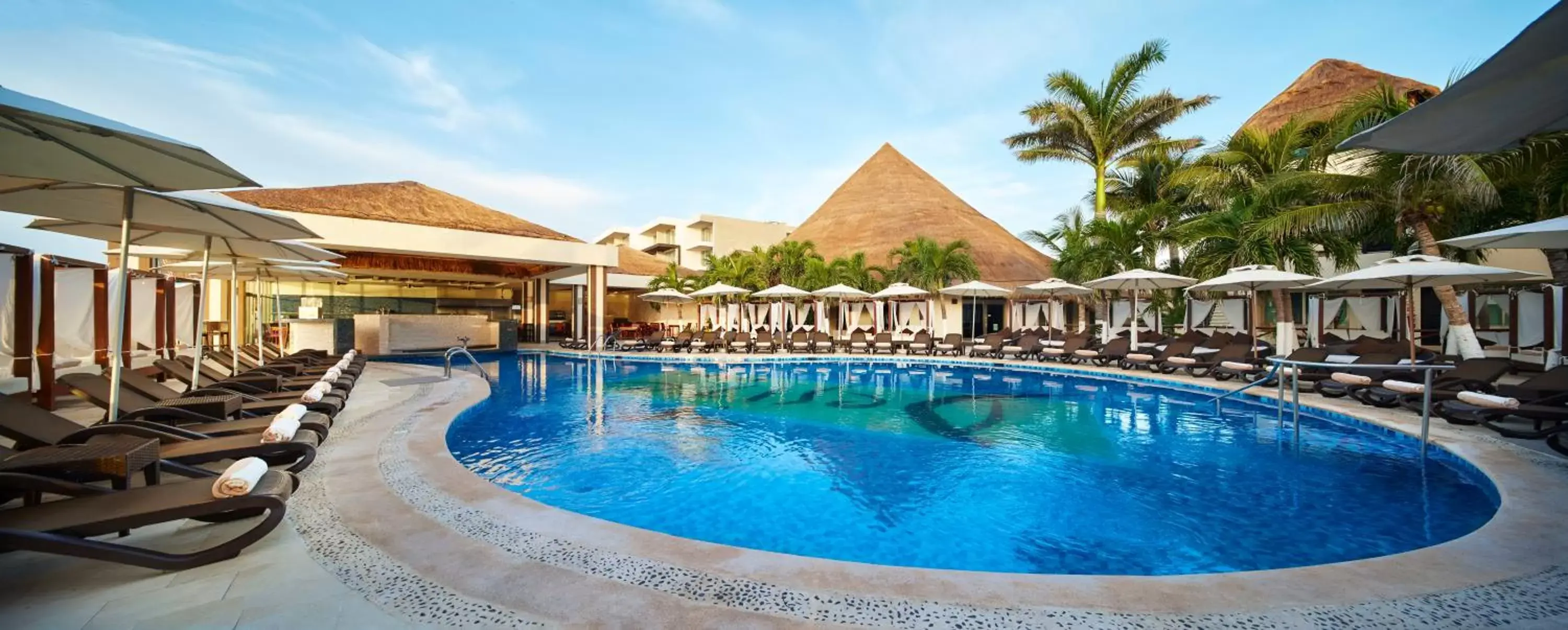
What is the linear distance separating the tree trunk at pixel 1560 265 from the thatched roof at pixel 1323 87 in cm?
1465

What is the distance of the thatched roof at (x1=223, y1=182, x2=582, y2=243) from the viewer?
14633mm

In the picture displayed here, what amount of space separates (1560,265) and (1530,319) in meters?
3.34

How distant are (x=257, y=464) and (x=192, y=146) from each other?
1.65 m

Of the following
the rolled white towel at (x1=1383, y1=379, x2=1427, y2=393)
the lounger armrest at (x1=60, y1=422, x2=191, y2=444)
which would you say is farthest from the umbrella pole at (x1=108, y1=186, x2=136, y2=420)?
the rolled white towel at (x1=1383, y1=379, x2=1427, y2=393)

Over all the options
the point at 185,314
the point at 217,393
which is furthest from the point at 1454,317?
the point at 185,314

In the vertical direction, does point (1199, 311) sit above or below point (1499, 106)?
below

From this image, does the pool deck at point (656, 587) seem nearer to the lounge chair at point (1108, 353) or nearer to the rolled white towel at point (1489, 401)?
the rolled white towel at point (1489, 401)

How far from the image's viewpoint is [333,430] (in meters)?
5.89

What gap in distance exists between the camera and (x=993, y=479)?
17.7ft

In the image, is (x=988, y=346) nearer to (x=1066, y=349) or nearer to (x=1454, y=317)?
(x=1066, y=349)

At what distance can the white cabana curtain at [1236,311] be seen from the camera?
634 inches

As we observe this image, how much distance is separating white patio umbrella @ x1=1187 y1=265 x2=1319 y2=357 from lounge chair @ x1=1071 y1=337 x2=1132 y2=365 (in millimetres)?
1930

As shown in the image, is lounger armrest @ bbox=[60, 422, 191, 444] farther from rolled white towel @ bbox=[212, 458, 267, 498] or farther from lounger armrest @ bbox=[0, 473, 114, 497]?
rolled white towel @ bbox=[212, 458, 267, 498]

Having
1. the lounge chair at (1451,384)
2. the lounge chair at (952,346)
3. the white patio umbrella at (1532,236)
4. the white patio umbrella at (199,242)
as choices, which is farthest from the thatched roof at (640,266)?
the white patio umbrella at (1532,236)
